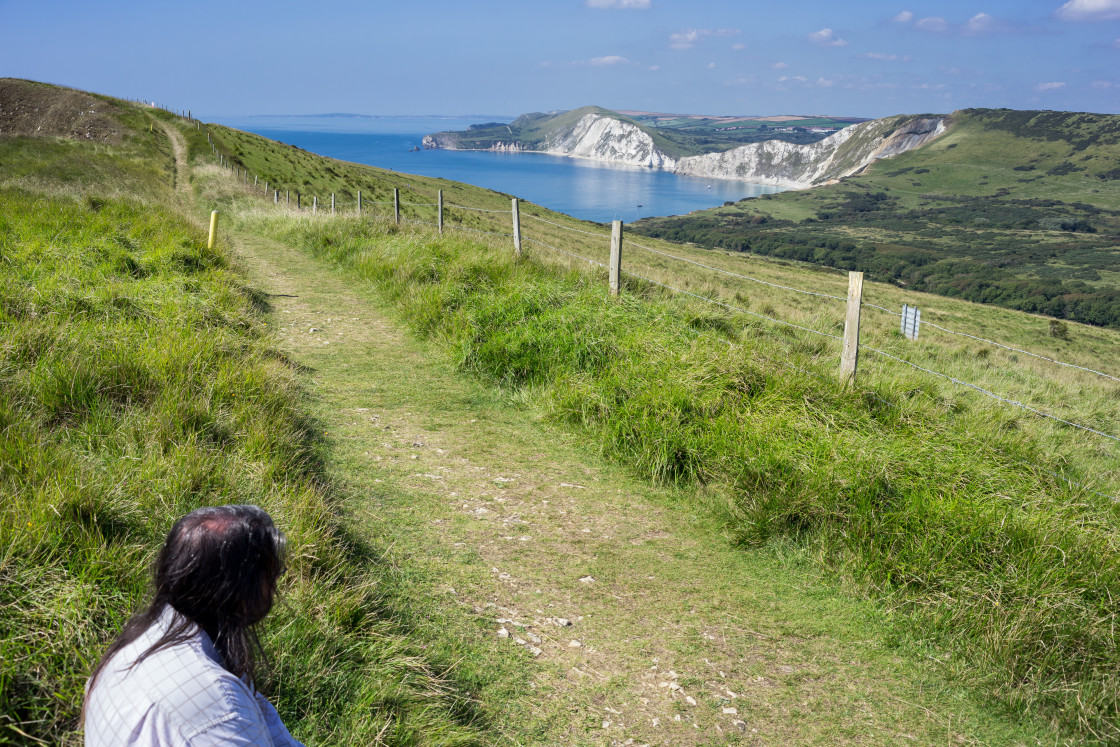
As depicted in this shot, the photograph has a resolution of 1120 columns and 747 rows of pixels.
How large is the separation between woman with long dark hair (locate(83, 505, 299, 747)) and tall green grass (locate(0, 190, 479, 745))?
0.86 metres

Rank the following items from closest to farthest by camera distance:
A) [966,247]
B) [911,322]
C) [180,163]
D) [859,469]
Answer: [859,469] → [911,322] → [180,163] → [966,247]

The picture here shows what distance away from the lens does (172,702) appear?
167cm

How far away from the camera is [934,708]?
12.3 feet

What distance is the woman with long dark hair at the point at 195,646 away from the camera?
1675 mm

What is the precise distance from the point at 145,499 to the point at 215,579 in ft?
7.69

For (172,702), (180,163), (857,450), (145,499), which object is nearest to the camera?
(172,702)

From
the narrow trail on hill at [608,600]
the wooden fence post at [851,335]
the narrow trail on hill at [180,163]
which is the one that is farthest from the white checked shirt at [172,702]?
the narrow trail on hill at [180,163]

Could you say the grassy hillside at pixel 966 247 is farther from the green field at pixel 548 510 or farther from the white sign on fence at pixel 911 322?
the green field at pixel 548 510

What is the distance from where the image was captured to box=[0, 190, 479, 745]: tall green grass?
2752 mm

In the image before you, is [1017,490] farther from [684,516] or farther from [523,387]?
[523,387]

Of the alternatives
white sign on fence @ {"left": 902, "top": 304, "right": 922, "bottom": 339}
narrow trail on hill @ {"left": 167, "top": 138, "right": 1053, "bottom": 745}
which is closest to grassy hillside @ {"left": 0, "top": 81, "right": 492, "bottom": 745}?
narrow trail on hill @ {"left": 167, "top": 138, "right": 1053, "bottom": 745}

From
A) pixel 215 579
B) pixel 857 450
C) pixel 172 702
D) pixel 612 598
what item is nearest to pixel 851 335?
pixel 857 450

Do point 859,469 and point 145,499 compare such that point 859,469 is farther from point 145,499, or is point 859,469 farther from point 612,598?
point 145,499

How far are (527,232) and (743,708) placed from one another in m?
49.2
